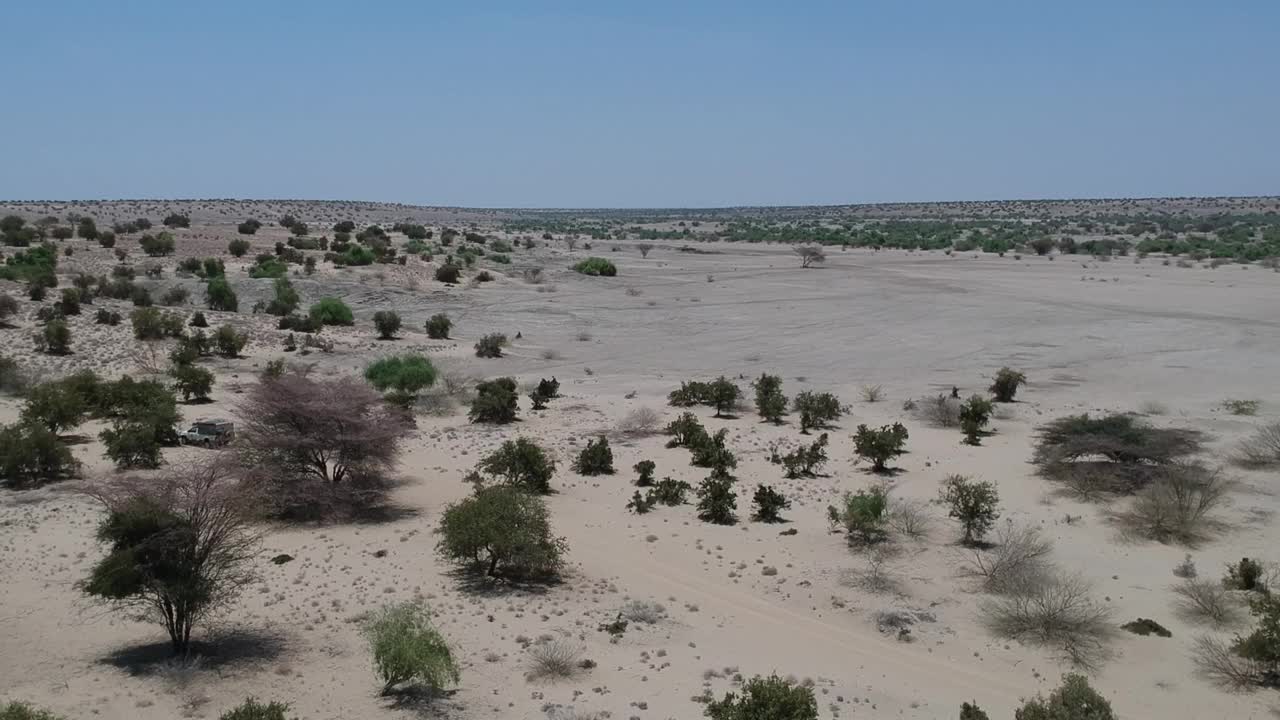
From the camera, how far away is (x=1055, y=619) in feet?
47.6

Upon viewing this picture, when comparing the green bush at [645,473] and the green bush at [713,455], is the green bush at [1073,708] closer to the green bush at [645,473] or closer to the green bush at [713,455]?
the green bush at [645,473]

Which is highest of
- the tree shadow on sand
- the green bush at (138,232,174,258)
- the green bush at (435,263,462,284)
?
the green bush at (138,232,174,258)

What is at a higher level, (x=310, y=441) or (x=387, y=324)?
(x=310, y=441)

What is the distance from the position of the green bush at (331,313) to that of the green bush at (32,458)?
23.4 metres

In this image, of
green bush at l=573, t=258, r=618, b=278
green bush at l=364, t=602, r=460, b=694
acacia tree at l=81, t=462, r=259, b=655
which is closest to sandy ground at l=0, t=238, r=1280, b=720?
green bush at l=364, t=602, r=460, b=694

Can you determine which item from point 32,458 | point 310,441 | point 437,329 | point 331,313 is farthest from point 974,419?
point 331,313

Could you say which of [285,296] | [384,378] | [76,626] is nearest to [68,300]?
[285,296]

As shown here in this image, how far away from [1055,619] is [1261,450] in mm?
12879

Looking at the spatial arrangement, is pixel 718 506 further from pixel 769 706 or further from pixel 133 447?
pixel 133 447

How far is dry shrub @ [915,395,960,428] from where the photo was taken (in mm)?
29031

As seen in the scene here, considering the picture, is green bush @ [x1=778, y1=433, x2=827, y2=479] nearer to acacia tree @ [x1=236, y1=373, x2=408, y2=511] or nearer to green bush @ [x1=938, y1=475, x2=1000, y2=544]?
green bush @ [x1=938, y1=475, x2=1000, y2=544]

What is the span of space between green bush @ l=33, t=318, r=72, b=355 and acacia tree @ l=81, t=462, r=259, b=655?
2436cm

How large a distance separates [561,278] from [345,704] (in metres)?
58.4

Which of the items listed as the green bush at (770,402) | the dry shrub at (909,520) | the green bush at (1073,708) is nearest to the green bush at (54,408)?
the green bush at (770,402)
